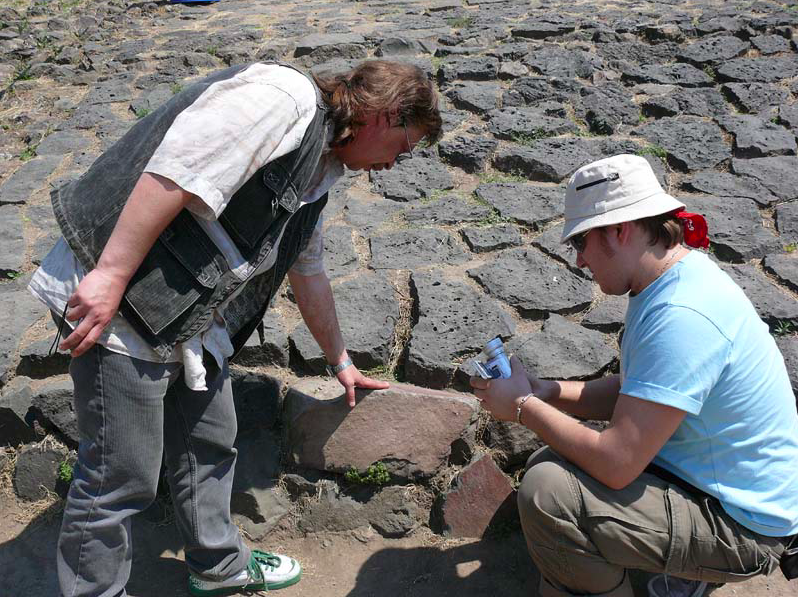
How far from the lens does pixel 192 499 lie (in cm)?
245

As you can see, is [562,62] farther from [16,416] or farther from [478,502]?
[16,416]

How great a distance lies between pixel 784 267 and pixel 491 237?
1342 mm

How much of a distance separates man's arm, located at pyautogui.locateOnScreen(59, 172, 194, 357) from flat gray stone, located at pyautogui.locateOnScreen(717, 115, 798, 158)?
12.5 feet

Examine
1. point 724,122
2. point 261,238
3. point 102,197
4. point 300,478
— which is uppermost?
point 102,197

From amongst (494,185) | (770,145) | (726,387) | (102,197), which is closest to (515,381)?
(726,387)

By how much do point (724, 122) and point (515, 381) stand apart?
10.9ft

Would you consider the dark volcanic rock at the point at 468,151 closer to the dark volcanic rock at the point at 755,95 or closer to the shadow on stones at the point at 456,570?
the dark volcanic rock at the point at 755,95

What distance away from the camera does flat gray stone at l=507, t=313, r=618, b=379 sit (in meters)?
3.11

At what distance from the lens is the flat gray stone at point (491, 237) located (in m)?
3.86

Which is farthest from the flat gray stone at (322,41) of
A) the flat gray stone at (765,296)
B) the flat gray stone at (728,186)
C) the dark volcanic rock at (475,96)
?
the flat gray stone at (765,296)

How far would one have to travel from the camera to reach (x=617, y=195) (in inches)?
83.0

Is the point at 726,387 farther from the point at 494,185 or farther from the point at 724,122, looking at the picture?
the point at 724,122

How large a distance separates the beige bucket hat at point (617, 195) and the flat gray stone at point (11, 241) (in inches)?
113

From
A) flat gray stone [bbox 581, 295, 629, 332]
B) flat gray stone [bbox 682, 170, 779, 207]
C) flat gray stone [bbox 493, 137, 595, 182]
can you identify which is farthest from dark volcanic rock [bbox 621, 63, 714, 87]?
flat gray stone [bbox 581, 295, 629, 332]
